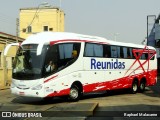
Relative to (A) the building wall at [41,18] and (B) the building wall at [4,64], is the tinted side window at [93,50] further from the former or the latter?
(A) the building wall at [41,18]

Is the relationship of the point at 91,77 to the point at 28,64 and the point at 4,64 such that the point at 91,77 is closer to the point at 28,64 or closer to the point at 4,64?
the point at 28,64

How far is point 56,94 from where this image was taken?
20078 millimetres

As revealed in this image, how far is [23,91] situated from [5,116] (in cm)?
622

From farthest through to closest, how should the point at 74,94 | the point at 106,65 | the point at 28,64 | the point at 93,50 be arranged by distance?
the point at 106,65
the point at 93,50
the point at 74,94
the point at 28,64

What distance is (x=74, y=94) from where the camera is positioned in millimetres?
21312

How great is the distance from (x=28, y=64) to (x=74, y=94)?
3.14 meters

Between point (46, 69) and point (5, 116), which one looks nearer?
point (5, 116)

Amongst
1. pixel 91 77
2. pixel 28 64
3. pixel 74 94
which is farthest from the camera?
pixel 91 77

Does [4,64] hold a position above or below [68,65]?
below

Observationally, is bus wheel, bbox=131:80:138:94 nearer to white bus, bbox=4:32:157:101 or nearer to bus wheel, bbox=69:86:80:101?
white bus, bbox=4:32:157:101

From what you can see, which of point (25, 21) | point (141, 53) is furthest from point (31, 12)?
point (141, 53)

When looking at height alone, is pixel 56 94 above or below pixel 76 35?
below

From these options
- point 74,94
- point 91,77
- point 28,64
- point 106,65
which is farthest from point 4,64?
point 28,64

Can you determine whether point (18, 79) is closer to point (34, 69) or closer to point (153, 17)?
point (34, 69)
